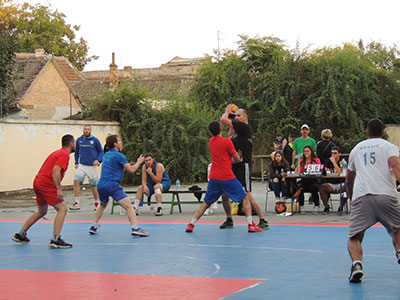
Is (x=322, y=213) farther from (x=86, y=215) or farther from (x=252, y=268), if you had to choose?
(x=252, y=268)

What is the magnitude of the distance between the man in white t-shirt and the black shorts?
17.0ft

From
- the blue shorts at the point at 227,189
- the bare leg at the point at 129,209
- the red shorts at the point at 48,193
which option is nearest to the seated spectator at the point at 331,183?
the blue shorts at the point at 227,189

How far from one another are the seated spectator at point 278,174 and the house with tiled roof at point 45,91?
30599 millimetres

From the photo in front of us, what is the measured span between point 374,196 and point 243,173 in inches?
213

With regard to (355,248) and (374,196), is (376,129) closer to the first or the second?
(374,196)

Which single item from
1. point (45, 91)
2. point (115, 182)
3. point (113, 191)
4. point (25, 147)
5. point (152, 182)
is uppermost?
point (45, 91)

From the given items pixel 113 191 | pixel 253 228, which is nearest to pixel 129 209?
pixel 113 191

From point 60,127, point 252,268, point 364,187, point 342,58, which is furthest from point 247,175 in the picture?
point 342,58

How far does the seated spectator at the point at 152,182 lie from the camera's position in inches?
613

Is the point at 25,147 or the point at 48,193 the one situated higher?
the point at 25,147

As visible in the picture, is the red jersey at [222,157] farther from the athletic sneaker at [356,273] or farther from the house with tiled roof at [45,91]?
the house with tiled roof at [45,91]

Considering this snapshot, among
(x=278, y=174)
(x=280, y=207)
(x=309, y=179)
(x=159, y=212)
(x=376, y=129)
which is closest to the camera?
(x=376, y=129)

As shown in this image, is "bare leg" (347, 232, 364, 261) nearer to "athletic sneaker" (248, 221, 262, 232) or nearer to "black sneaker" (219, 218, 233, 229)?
"athletic sneaker" (248, 221, 262, 232)

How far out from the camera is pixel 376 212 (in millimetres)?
7441
